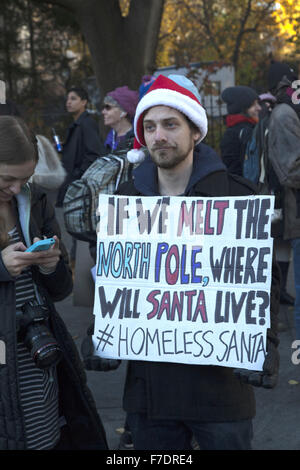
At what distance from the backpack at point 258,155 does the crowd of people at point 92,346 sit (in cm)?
264

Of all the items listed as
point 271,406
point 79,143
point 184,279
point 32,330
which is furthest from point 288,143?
point 79,143

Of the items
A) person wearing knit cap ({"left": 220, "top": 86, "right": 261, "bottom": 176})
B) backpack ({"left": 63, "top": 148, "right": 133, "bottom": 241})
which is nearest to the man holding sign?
backpack ({"left": 63, "top": 148, "right": 133, "bottom": 241})

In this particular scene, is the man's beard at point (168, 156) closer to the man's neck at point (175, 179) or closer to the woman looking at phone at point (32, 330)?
the man's neck at point (175, 179)

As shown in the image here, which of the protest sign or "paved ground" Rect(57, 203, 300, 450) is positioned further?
"paved ground" Rect(57, 203, 300, 450)

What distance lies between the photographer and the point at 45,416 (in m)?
2.71

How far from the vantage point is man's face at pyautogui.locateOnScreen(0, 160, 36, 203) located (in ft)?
8.34

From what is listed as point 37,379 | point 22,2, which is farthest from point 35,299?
point 22,2

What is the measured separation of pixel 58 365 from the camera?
2.85 metres

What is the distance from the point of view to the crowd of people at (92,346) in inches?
96.5

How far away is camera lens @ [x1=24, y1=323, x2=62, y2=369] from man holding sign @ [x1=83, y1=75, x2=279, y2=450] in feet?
0.56

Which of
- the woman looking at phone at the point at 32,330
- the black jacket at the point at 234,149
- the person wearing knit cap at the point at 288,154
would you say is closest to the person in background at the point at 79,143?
the black jacket at the point at 234,149

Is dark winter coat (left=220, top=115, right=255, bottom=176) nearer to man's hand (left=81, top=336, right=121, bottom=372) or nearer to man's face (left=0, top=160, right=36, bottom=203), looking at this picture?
man's face (left=0, top=160, right=36, bottom=203)

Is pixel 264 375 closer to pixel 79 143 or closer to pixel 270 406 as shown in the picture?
pixel 270 406

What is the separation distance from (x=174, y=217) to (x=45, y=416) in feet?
3.19
